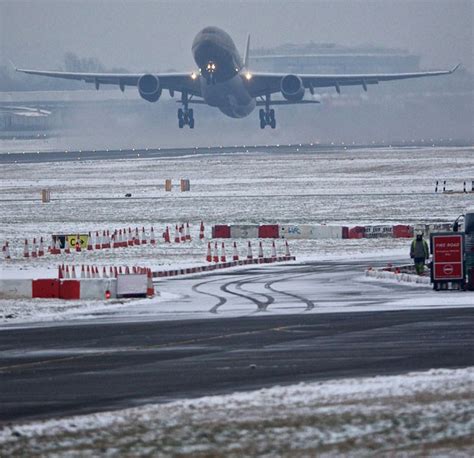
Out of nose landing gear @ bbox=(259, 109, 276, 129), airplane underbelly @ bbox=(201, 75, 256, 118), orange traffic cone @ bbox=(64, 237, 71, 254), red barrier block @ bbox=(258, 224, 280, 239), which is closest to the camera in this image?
orange traffic cone @ bbox=(64, 237, 71, 254)

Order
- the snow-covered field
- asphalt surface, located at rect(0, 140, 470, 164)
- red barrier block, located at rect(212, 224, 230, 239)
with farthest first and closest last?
asphalt surface, located at rect(0, 140, 470, 164) < red barrier block, located at rect(212, 224, 230, 239) < the snow-covered field

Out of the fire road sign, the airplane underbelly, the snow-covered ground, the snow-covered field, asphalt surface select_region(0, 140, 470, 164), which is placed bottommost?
the snow-covered ground

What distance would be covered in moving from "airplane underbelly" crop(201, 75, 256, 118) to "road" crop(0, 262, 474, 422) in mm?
66595

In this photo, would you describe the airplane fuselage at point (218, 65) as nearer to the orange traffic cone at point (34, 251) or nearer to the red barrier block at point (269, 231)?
the red barrier block at point (269, 231)

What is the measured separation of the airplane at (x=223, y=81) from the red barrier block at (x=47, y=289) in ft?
197

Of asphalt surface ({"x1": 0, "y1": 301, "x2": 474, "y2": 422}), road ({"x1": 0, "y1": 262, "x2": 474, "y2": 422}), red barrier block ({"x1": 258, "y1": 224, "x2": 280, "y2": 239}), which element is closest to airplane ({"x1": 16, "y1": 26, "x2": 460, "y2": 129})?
red barrier block ({"x1": 258, "y1": 224, "x2": 280, "y2": 239})

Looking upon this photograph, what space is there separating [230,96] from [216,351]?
262ft

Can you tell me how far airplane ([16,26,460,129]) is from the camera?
9169cm

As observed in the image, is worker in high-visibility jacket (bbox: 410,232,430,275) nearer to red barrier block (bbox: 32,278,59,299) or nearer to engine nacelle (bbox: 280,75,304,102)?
red barrier block (bbox: 32,278,59,299)

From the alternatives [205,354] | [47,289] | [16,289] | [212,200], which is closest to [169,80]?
[212,200]

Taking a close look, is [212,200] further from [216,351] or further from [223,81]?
[216,351]

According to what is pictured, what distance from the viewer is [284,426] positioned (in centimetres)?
1399

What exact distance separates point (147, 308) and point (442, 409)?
15.2 meters

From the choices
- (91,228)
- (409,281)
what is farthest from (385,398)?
(91,228)
